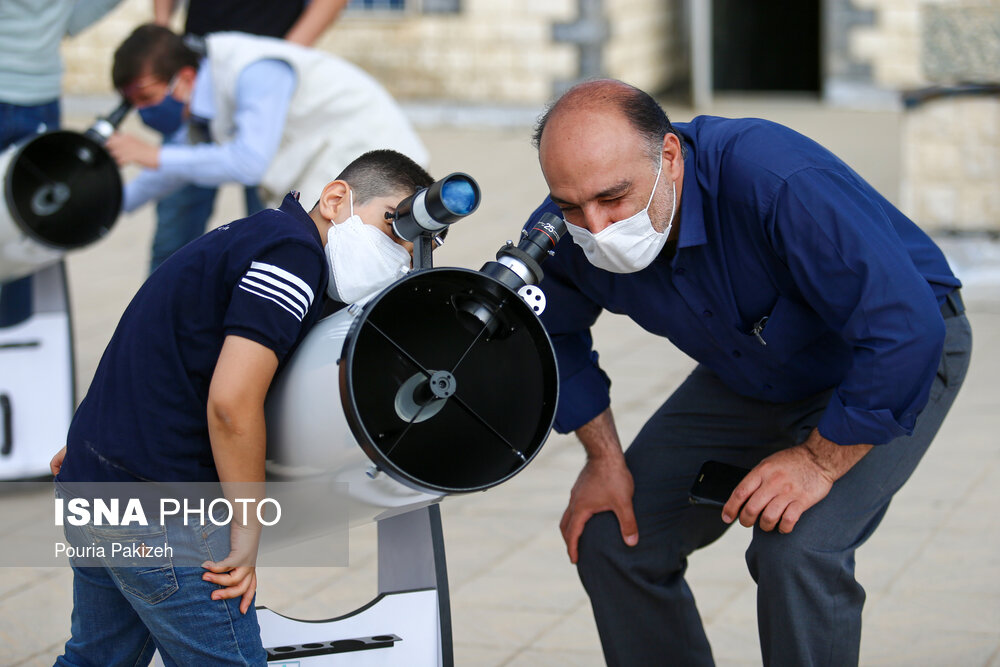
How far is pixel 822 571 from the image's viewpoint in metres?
2.39

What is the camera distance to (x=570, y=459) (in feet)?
15.1

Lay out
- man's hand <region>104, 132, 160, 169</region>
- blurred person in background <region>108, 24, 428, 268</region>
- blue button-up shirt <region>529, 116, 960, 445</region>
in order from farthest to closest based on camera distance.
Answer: blurred person in background <region>108, 24, 428, 268</region>, man's hand <region>104, 132, 160, 169</region>, blue button-up shirt <region>529, 116, 960, 445</region>

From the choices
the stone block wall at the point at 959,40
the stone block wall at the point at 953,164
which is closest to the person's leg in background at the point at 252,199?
the stone block wall at the point at 953,164

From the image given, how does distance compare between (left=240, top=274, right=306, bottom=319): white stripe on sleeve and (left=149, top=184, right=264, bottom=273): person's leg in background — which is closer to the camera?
(left=240, top=274, right=306, bottom=319): white stripe on sleeve

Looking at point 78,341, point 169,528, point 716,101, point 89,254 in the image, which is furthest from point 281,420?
point 716,101

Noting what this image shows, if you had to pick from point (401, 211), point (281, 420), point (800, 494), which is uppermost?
point (401, 211)

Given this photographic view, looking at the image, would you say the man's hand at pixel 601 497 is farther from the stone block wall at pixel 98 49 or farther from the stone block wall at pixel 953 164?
the stone block wall at pixel 98 49

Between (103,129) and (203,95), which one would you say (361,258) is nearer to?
(103,129)

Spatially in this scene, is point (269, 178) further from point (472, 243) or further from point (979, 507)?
point (472, 243)

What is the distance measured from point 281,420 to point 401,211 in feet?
1.32

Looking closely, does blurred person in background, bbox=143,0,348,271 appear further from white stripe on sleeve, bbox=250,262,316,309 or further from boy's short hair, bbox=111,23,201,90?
white stripe on sleeve, bbox=250,262,316,309

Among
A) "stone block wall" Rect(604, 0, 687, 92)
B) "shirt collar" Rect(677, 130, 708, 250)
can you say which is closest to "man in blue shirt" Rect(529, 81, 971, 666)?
"shirt collar" Rect(677, 130, 708, 250)

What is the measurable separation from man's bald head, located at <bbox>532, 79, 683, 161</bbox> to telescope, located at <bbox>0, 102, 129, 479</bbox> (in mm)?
1976

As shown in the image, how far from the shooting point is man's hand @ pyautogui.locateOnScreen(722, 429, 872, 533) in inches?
94.0
